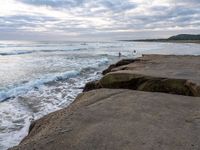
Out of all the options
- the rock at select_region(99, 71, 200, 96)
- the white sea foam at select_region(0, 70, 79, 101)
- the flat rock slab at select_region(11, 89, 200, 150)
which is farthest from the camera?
the white sea foam at select_region(0, 70, 79, 101)

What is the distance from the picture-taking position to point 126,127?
422cm

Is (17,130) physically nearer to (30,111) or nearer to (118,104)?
(30,111)

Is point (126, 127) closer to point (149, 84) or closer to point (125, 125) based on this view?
point (125, 125)

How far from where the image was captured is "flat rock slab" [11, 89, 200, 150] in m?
3.67

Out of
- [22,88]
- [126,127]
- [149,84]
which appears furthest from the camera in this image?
[22,88]

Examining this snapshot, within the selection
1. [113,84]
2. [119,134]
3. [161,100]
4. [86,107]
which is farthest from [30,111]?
[119,134]

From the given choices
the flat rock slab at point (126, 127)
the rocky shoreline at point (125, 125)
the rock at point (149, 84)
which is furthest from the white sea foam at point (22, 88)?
the flat rock slab at point (126, 127)

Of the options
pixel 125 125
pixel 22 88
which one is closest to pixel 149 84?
pixel 125 125

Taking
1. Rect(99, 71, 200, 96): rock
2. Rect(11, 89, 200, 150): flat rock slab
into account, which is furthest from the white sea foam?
Rect(11, 89, 200, 150): flat rock slab

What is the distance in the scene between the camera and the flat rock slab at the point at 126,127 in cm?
367

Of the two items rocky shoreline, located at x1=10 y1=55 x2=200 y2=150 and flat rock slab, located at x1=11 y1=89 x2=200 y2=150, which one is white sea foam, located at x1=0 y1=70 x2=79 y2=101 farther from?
flat rock slab, located at x1=11 y1=89 x2=200 y2=150

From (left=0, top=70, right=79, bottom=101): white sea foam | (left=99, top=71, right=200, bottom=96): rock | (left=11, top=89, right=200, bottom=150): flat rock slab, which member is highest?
(left=11, top=89, right=200, bottom=150): flat rock slab

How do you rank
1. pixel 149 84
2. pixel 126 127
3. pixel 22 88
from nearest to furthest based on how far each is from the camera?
pixel 126 127 < pixel 149 84 < pixel 22 88

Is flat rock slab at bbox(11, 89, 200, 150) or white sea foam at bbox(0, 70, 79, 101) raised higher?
flat rock slab at bbox(11, 89, 200, 150)
